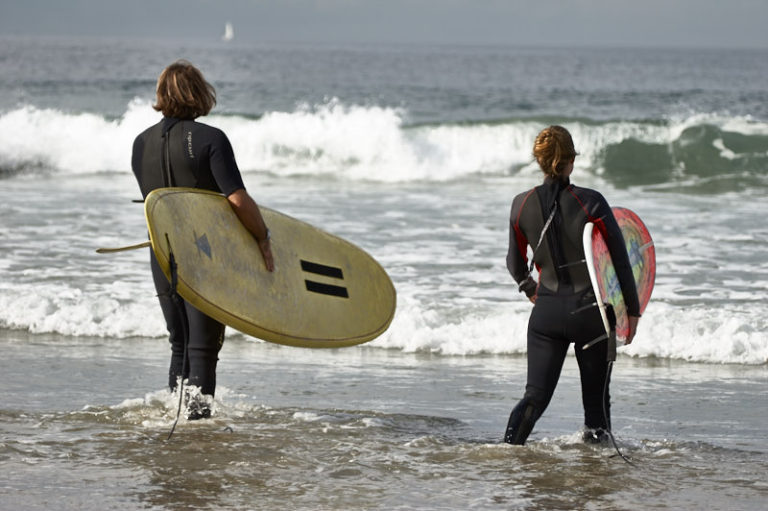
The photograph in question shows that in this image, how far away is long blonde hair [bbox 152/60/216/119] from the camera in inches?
156

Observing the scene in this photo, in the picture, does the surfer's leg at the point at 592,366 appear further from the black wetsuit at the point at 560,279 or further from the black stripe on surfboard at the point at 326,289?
the black stripe on surfboard at the point at 326,289

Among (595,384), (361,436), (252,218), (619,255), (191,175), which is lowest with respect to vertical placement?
(361,436)

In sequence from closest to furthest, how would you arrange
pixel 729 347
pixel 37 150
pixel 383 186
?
pixel 729 347, pixel 383 186, pixel 37 150

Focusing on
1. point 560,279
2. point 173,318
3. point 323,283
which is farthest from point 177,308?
point 560,279

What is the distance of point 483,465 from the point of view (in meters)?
4.01

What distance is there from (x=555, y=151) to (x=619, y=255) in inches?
17.0

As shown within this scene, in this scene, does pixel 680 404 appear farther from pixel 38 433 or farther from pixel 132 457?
pixel 38 433

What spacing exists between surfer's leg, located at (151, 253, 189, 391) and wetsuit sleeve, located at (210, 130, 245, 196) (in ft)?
1.40

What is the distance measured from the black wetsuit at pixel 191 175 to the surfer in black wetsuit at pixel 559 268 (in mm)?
1088

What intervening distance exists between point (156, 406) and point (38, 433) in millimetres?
607

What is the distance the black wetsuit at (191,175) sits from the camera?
12.9ft

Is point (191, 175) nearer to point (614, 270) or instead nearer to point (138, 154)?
point (138, 154)

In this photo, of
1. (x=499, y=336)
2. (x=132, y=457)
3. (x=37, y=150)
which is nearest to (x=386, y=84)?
(x=37, y=150)

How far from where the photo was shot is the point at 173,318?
423 cm
